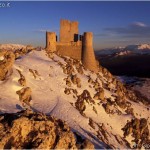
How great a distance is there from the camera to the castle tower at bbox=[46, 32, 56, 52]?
106 ft

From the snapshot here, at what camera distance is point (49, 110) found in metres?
19.8

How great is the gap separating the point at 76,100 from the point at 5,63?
5.42 m

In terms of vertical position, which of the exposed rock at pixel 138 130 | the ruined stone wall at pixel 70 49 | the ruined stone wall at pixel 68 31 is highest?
the ruined stone wall at pixel 68 31

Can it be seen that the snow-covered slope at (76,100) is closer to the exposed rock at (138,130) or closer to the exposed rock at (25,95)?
the exposed rock at (138,130)

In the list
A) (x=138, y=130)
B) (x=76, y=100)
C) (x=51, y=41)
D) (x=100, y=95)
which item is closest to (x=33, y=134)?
(x=76, y=100)

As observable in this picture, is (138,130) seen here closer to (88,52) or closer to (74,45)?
(88,52)

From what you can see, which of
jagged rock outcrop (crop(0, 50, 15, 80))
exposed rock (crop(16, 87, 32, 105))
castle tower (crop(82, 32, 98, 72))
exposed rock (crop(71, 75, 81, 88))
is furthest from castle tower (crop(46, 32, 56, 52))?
exposed rock (crop(16, 87, 32, 105))

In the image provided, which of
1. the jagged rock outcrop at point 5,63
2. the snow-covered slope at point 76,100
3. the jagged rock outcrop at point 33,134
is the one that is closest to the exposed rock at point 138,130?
the snow-covered slope at point 76,100

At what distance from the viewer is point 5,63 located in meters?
21.5

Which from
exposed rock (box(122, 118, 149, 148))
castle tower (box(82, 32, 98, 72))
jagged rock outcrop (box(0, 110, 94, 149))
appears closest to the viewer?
jagged rock outcrop (box(0, 110, 94, 149))

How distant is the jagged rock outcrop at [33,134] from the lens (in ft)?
38.6

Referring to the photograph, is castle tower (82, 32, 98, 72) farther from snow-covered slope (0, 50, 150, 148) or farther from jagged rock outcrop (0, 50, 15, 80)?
jagged rock outcrop (0, 50, 15, 80)

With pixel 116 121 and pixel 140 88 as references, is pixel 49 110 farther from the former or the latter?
pixel 140 88

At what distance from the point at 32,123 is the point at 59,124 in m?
1.61
